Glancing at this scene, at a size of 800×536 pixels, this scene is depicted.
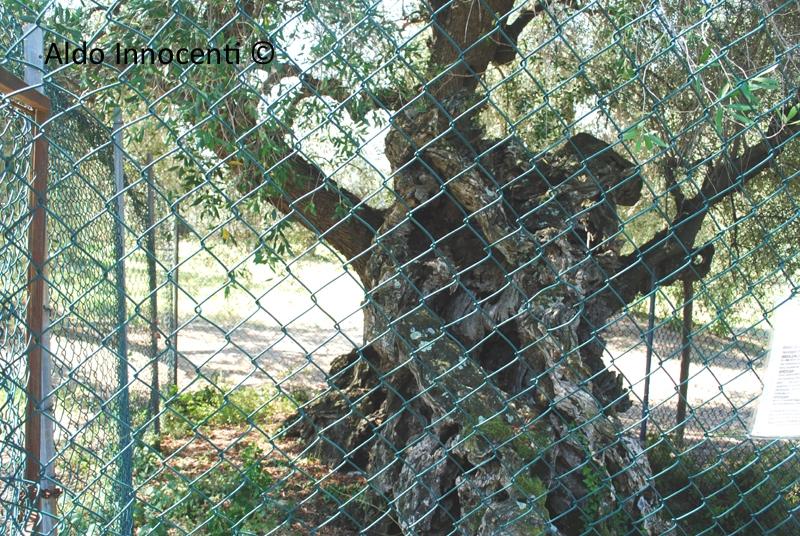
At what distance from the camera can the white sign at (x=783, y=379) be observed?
2.35m

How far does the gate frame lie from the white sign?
2120 millimetres

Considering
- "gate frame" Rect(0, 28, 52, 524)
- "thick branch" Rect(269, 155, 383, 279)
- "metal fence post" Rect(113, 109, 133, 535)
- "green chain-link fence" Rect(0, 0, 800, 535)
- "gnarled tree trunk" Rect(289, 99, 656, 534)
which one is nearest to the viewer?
"gate frame" Rect(0, 28, 52, 524)

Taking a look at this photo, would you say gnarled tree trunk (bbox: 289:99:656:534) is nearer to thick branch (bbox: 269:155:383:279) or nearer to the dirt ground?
thick branch (bbox: 269:155:383:279)

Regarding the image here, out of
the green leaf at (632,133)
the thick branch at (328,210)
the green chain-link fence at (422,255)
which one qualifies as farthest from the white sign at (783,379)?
the thick branch at (328,210)

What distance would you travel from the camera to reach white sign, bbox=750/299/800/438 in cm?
235

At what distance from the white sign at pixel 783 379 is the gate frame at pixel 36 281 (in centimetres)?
212

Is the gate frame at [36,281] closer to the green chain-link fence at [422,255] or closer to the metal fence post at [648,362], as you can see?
the green chain-link fence at [422,255]

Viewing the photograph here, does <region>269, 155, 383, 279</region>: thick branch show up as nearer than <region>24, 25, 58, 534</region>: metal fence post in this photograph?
No

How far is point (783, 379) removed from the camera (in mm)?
2359

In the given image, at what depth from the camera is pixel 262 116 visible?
4.03 meters

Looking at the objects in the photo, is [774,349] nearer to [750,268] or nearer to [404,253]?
[404,253]

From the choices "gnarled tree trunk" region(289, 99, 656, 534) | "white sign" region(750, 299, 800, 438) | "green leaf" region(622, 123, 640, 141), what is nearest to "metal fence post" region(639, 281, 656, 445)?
"gnarled tree trunk" region(289, 99, 656, 534)

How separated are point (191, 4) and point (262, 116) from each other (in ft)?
2.21

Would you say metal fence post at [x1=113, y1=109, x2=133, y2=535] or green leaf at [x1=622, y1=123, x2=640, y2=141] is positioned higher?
metal fence post at [x1=113, y1=109, x2=133, y2=535]
